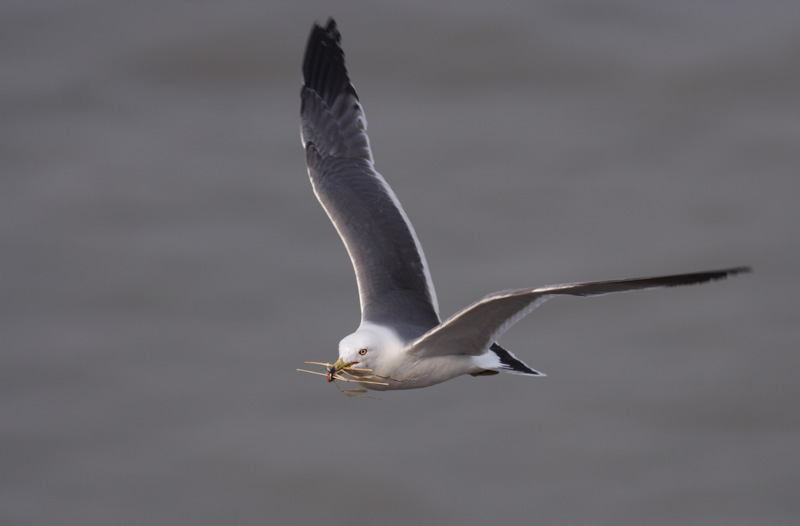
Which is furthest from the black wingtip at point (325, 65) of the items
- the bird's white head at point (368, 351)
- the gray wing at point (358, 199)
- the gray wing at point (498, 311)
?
the gray wing at point (498, 311)

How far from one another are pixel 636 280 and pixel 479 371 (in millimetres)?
1580

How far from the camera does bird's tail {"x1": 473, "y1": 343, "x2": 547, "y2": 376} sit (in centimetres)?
588

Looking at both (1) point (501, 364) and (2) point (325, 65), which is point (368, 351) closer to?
(1) point (501, 364)

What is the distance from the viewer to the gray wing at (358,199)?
6.57 metres

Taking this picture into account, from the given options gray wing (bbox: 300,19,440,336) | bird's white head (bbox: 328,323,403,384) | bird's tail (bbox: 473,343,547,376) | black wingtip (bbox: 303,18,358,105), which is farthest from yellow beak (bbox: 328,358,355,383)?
black wingtip (bbox: 303,18,358,105)

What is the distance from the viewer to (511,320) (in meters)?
5.52

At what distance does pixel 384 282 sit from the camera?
666 cm

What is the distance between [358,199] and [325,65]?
45.3 inches

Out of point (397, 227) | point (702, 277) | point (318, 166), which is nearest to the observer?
point (702, 277)

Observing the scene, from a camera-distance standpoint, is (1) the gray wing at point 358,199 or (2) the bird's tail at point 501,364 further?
(1) the gray wing at point 358,199

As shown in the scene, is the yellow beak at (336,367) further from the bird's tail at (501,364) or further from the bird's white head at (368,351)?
the bird's tail at (501,364)

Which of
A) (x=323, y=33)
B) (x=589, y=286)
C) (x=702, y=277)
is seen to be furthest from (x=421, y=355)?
(x=323, y=33)

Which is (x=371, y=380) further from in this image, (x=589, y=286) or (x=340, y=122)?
(x=340, y=122)

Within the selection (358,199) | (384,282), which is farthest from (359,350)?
(358,199)
